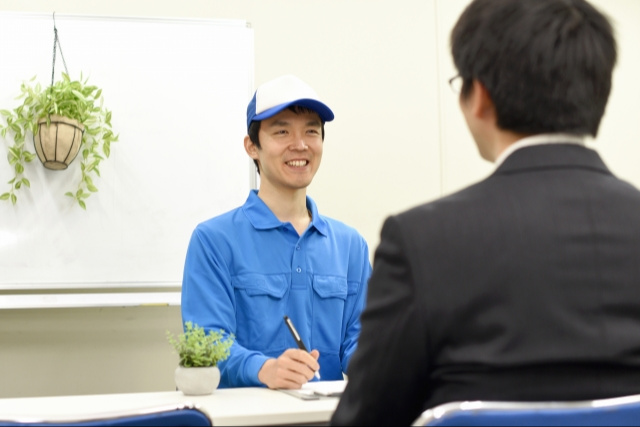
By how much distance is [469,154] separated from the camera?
3832 millimetres

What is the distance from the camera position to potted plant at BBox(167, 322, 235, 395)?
69.9 inches

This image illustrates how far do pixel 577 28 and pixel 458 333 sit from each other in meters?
0.44

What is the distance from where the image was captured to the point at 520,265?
969mm

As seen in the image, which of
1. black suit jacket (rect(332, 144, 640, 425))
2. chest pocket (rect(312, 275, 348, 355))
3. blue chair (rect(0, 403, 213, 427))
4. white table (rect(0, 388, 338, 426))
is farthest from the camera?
chest pocket (rect(312, 275, 348, 355))

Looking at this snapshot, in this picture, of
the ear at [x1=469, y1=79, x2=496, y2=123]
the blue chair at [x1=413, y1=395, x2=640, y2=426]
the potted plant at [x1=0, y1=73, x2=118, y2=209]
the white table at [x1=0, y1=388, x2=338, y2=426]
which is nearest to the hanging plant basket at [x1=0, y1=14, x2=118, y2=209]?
the potted plant at [x1=0, y1=73, x2=118, y2=209]

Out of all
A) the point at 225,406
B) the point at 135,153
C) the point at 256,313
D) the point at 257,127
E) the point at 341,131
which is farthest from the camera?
the point at 341,131

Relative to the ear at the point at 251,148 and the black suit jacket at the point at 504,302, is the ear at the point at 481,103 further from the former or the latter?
the ear at the point at 251,148

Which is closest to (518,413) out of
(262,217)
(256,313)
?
(256,313)

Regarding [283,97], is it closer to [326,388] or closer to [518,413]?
[326,388]

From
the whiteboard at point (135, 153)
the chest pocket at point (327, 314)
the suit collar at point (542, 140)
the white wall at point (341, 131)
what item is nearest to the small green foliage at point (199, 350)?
the chest pocket at point (327, 314)

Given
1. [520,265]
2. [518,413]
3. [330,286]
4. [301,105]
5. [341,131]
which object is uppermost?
[301,105]

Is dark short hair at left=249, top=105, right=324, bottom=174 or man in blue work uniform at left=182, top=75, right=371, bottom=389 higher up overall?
dark short hair at left=249, top=105, right=324, bottom=174

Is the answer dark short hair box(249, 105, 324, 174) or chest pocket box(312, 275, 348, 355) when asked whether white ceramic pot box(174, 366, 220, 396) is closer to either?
chest pocket box(312, 275, 348, 355)

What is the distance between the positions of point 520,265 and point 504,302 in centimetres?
5
